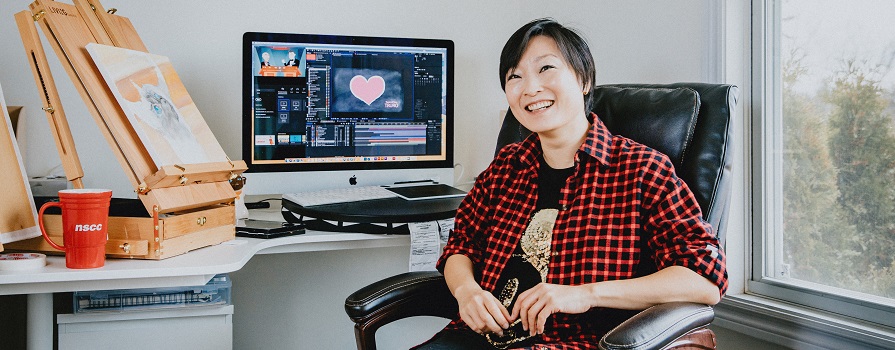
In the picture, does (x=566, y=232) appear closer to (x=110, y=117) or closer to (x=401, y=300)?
(x=401, y=300)

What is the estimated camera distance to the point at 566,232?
1304 millimetres

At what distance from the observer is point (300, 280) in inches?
93.4

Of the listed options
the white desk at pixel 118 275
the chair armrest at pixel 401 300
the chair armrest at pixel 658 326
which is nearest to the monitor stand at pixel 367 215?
the white desk at pixel 118 275

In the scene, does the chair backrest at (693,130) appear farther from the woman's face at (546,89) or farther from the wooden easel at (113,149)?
the wooden easel at (113,149)

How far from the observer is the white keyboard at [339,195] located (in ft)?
6.00

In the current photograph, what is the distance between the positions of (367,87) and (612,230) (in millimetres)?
966

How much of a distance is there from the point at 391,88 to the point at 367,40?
5.8 inches

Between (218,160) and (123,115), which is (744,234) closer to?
(218,160)

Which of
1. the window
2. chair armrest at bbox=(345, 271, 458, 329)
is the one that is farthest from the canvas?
the window

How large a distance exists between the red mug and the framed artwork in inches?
3.7

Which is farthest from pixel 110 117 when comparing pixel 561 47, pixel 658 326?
pixel 658 326

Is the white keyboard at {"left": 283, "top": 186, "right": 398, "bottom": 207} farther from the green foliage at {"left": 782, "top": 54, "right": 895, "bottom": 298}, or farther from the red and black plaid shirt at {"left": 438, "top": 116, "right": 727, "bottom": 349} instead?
the green foliage at {"left": 782, "top": 54, "right": 895, "bottom": 298}

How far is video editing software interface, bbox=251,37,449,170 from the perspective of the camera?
75.5 inches

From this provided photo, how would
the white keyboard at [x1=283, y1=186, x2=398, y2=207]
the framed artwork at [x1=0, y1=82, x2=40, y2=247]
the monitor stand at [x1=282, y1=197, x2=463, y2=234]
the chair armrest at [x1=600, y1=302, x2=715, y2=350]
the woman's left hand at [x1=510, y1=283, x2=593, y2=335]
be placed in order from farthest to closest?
the white keyboard at [x1=283, y1=186, x2=398, y2=207] < the monitor stand at [x1=282, y1=197, x2=463, y2=234] < the framed artwork at [x1=0, y1=82, x2=40, y2=247] < the woman's left hand at [x1=510, y1=283, x2=593, y2=335] < the chair armrest at [x1=600, y1=302, x2=715, y2=350]
